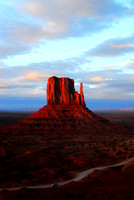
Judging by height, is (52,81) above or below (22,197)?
above

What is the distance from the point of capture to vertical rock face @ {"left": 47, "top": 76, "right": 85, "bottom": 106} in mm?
96438

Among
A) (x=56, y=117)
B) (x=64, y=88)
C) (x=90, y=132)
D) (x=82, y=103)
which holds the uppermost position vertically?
(x=64, y=88)

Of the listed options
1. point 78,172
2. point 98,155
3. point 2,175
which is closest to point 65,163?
point 78,172

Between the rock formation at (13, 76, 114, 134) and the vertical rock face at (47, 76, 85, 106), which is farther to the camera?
the vertical rock face at (47, 76, 85, 106)

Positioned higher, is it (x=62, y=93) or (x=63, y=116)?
(x=62, y=93)

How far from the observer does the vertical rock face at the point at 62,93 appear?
96438 millimetres

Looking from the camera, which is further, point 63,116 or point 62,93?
point 62,93

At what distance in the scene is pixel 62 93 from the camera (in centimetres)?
9762

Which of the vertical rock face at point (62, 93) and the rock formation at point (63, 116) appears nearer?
the rock formation at point (63, 116)

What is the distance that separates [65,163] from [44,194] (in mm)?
14376

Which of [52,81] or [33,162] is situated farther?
[52,81]

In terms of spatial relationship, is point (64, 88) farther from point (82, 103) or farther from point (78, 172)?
point (78, 172)

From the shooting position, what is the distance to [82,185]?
19.1m

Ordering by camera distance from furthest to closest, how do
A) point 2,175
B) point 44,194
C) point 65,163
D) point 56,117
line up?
point 56,117 → point 65,163 → point 2,175 → point 44,194
